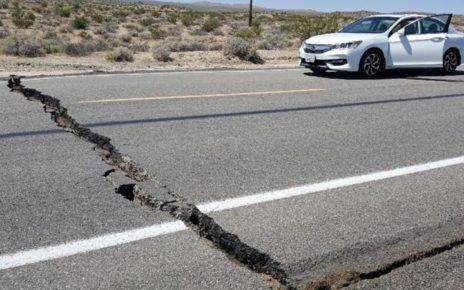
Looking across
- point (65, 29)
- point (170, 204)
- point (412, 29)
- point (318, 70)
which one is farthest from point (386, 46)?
point (65, 29)

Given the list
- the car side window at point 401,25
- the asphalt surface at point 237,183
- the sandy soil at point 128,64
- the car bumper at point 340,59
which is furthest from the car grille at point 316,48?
the asphalt surface at point 237,183

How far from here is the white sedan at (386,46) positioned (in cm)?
1274

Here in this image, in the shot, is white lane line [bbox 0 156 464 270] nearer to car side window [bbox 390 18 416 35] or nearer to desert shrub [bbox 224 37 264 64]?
car side window [bbox 390 18 416 35]

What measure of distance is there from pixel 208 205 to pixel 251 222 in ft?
1.45

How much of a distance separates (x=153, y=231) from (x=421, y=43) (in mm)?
11597

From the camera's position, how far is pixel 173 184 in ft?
16.1

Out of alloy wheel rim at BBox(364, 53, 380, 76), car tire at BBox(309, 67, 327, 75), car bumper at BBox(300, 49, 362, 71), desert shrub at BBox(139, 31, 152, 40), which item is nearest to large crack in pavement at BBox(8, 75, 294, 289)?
car bumper at BBox(300, 49, 362, 71)

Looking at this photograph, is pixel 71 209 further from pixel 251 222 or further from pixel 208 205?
pixel 251 222

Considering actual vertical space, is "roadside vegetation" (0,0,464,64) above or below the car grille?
below

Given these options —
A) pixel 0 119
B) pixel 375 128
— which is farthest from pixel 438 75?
pixel 0 119

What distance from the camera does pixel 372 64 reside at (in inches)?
519

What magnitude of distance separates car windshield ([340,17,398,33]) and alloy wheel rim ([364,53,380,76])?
0.71m

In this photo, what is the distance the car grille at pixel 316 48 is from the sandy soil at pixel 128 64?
2231 millimetres

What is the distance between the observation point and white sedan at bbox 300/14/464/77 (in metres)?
12.7
